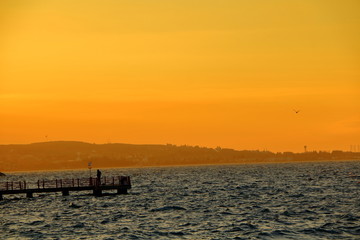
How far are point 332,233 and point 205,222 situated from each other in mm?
12414

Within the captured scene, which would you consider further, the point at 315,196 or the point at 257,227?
the point at 315,196

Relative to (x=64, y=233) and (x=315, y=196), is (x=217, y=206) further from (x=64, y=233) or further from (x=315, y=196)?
(x=64, y=233)

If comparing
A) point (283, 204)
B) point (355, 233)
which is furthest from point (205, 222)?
point (283, 204)

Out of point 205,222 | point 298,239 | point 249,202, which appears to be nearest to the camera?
point 298,239

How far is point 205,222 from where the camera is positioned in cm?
5638

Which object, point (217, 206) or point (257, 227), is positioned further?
point (217, 206)

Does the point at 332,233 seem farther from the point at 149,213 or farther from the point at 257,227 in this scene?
the point at 149,213

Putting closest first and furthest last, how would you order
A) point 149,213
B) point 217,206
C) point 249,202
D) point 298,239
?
point 298,239 → point 149,213 → point 217,206 → point 249,202

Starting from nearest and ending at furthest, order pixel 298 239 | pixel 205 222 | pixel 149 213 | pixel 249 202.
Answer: pixel 298 239
pixel 205 222
pixel 149 213
pixel 249 202

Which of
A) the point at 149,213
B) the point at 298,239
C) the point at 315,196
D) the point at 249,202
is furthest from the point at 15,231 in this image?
the point at 315,196

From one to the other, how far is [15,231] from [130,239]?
11839 mm

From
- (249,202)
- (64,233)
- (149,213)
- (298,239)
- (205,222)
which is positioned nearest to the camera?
(298,239)

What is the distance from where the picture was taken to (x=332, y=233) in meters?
48.2

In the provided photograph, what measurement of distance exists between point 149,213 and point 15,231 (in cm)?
1592
